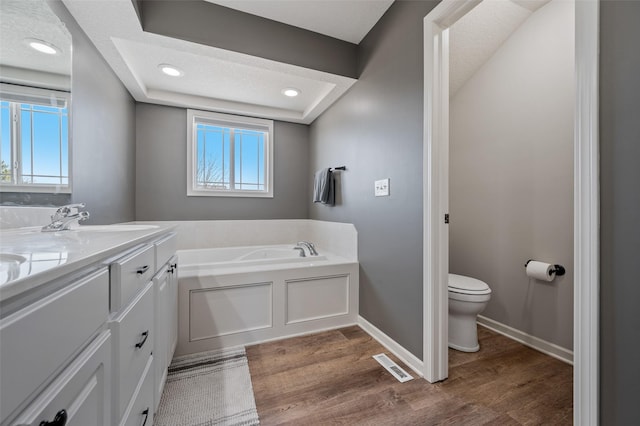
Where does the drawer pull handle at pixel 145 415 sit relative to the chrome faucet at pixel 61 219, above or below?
below

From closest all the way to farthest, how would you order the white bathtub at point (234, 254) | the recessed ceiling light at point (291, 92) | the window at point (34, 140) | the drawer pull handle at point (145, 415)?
the drawer pull handle at point (145, 415) < the window at point (34, 140) < the recessed ceiling light at point (291, 92) < the white bathtub at point (234, 254)

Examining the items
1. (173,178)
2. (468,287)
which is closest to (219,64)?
(173,178)

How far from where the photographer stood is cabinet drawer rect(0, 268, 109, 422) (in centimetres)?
35

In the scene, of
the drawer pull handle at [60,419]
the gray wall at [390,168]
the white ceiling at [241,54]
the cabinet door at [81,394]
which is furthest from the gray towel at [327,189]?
the drawer pull handle at [60,419]

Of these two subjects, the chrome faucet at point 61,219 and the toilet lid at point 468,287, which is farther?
the toilet lid at point 468,287

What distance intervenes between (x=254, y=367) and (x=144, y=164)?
2.43 metres

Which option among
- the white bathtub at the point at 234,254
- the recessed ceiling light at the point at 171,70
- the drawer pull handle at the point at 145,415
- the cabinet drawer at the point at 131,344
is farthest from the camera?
the white bathtub at the point at 234,254

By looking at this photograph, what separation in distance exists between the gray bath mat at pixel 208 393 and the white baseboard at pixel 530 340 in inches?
77.7

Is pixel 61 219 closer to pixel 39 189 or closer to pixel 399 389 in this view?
pixel 39 189

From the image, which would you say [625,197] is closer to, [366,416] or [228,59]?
[366,416]

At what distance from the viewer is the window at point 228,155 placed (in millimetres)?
3020

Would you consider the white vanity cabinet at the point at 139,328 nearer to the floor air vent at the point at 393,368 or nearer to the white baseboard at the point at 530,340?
the floor air vent at the point at 393,368

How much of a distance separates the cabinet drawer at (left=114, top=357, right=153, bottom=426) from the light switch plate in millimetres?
1649

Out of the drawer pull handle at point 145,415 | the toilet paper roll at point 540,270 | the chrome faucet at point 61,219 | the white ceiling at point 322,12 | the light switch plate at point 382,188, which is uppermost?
the white ceiling at point 322,12
